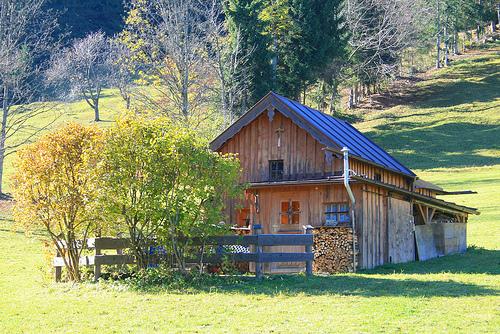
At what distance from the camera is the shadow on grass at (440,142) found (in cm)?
5269

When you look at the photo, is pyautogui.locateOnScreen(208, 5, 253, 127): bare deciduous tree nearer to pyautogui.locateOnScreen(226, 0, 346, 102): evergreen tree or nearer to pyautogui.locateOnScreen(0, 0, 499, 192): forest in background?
pyautogui.locateOnScreen(0, 0, 499, 192): forest in background

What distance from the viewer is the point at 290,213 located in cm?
2409

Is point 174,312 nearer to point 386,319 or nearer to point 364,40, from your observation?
point 386,319

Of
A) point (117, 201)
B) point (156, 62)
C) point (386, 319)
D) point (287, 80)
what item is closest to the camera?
point (386, 319)

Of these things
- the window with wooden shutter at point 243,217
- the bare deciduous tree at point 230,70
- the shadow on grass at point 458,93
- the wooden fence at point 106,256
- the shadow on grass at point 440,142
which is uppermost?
the shadow on grass at point 458,93

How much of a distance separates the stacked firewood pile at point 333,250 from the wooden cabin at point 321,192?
0.03 m

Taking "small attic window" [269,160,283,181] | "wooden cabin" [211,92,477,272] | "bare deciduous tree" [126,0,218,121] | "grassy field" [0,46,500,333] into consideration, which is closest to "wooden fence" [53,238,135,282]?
"grassy field" [0,46,500,333]

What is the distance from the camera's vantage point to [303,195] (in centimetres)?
2402

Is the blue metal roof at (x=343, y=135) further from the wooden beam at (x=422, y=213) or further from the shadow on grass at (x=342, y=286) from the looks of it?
the shadow on grass at (x=342, y=286)

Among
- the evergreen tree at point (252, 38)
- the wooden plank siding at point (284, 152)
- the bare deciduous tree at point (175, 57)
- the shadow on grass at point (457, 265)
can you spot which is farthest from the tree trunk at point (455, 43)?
the wooden plank siding at point (284, 152)

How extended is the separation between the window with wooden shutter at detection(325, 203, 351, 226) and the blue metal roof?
180 centimetres

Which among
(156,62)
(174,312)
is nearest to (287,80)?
(156,62)

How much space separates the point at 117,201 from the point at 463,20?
251ft

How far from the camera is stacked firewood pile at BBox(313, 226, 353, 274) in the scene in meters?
22.3
